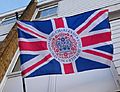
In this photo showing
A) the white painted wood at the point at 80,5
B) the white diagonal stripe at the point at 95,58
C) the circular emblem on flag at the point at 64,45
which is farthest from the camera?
the white painted wood at the point at 80,5

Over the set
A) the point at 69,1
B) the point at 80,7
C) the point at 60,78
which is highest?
the point at 69,1

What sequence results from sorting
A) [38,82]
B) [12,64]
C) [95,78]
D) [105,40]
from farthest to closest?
1. [12,64]
2. [38,82]
3. [95,78]
4. [105,40]

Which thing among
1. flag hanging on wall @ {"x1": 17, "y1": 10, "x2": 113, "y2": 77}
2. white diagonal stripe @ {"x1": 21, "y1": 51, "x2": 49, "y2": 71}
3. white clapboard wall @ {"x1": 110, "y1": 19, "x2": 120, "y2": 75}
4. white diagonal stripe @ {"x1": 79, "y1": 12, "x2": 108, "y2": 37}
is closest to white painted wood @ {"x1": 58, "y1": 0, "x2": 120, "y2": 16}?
white clapboard wall @ {"x1": 110, "y1": 19, "x2": 120, "y2": 75}

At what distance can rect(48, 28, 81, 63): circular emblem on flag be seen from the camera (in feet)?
15.3

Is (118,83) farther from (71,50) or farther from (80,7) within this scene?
(80,7)

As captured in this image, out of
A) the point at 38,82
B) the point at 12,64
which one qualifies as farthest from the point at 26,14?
the point at 38,82

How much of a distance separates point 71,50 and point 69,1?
4.52m

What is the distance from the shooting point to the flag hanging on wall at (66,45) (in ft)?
14.8

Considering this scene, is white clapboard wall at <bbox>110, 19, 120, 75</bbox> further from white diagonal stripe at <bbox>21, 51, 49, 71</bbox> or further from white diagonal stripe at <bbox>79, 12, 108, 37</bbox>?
white diagonal stripe at <bbox>21, 51, 49, 71</bbox>

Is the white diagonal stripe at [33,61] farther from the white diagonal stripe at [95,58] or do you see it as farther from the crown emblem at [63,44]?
the white diagonal stripe at [95,58]

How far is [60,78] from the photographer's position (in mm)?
5285

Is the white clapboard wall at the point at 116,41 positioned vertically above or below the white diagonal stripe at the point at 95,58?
above

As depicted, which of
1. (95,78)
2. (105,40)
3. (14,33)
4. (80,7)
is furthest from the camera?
(80,7)

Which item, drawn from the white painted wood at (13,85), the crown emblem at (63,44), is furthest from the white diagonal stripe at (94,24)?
the white painted wood at (13,85)
